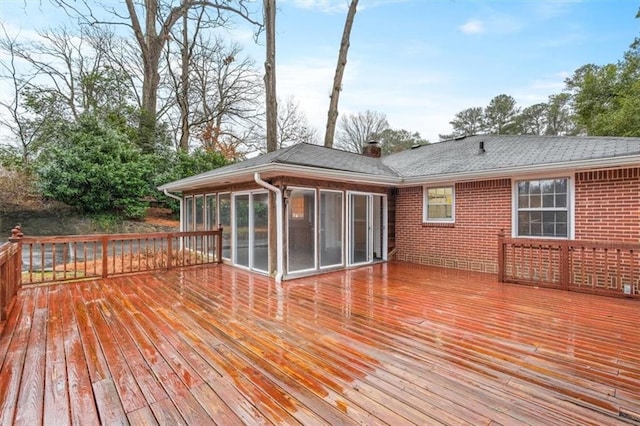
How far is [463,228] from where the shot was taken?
7156 mm

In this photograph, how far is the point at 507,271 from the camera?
6.24 meters

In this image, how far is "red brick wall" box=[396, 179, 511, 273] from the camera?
668 centimetres

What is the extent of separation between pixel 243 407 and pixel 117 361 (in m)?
1.44

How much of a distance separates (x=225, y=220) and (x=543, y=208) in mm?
7043

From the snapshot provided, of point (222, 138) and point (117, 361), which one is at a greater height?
point (222, 138)

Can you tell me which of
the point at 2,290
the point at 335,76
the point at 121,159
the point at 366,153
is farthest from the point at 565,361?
the point at 121,159

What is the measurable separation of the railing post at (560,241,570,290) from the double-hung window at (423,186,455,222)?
2.38 m

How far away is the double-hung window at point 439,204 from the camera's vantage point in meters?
7.42

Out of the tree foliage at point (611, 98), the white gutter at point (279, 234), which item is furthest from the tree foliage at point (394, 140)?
the white gutter at point (279, 234)

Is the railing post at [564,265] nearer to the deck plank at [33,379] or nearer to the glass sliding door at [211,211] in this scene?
the deck plank at [33,379]

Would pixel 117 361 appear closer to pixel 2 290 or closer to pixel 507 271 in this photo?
pixel 2 290

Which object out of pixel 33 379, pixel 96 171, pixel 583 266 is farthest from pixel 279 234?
pixel 96 171

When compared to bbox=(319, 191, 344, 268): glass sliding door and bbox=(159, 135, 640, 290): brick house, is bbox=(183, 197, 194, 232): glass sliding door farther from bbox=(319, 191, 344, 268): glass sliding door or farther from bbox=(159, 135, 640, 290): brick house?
bbox=(319, 191, 344, 268): glass sliding door

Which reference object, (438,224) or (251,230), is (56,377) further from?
(438,224)
